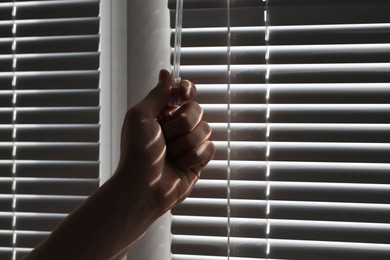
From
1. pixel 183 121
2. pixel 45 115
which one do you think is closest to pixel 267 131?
pixel 183 121

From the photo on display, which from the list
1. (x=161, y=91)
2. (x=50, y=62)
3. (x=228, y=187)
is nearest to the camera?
(x=161, y=91)

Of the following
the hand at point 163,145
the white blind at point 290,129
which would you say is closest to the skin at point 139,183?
the hand at point 163,145

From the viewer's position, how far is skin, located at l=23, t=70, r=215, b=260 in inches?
36.0

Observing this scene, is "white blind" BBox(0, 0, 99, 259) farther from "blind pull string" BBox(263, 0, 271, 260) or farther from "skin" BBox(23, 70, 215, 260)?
"blind pull string" BBox(263, 0, 271, 260)

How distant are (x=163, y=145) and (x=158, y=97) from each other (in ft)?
0.26

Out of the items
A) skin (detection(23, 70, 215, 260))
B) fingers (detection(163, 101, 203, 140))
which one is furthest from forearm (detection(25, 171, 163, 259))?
fingers (detection(163, 101, 203, 140))

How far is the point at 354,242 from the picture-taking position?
0.97 meters

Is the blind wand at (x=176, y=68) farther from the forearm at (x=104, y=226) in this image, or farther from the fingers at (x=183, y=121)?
the forearm at (x=104, y=226)

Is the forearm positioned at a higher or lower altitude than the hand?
lower

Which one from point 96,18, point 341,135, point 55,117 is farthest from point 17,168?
point 341,135

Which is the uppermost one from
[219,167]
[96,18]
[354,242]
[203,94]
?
[96,18]

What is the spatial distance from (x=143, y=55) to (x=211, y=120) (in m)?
0.20

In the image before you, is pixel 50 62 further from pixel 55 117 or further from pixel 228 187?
pixel 228 187

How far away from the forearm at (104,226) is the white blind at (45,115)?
6.2 inches
